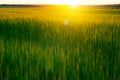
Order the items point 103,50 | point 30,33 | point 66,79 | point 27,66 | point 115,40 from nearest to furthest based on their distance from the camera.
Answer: point 66,79 < point 27,66 < point 103,50 < point 115,40 < point 30,33

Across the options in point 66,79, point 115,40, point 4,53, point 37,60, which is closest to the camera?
point 66,79

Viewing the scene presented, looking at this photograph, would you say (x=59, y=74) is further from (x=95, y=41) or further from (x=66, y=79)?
(x=95, y=41)

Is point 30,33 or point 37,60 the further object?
point 30,33

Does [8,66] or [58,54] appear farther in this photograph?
[58,54]

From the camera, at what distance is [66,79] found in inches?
88.6

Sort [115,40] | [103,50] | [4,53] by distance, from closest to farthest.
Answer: [4,53] → [103,50] → [115,40]

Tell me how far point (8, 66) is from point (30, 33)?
2.10 metres

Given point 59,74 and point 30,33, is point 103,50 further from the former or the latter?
point 30,33

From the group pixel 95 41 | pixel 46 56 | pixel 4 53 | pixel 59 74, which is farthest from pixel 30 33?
pixel 59 74

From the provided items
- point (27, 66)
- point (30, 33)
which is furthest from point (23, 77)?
point (30, 33)

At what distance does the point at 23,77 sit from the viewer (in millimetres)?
2252

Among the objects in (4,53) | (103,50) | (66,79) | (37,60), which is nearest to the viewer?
(66,79)

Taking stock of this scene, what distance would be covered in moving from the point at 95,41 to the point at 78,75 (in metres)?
1.49

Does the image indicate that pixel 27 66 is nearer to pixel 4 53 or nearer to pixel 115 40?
pixel 4 53
